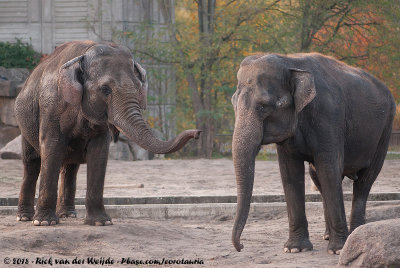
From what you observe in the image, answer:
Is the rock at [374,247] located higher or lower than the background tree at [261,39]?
higher

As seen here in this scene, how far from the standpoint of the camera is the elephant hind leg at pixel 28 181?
9.38m

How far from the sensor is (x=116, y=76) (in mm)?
8250

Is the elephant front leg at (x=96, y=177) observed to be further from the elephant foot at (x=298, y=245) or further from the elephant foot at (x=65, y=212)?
the elephant foot at (x=298, y=245)

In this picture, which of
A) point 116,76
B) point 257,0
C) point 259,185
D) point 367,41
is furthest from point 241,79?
point 367,41

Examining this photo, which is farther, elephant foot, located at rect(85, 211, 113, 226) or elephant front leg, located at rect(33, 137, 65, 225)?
elephant foot, located at rect(85, 211, 113, 226)

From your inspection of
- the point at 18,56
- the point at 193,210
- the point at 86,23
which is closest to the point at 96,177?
the point at 193,210

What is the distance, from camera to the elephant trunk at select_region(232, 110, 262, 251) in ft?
22.2

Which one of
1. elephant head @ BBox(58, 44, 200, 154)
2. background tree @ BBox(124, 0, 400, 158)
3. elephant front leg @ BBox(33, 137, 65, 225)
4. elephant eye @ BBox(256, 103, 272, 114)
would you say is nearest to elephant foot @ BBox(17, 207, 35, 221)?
elephant front leg @ BBox(33, 137, 65, 225)

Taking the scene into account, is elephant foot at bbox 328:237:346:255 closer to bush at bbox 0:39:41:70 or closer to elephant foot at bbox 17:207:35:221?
elephant foot at bbox 17:207:35:221

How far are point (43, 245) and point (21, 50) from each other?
15971 millimetres

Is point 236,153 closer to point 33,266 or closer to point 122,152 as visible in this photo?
point 33,266

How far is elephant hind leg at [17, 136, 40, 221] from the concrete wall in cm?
1273

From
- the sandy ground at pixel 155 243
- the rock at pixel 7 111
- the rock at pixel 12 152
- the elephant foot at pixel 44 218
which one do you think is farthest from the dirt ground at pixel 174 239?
the rock at pixel 7 111

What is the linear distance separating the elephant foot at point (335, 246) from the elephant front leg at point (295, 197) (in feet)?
0.92
